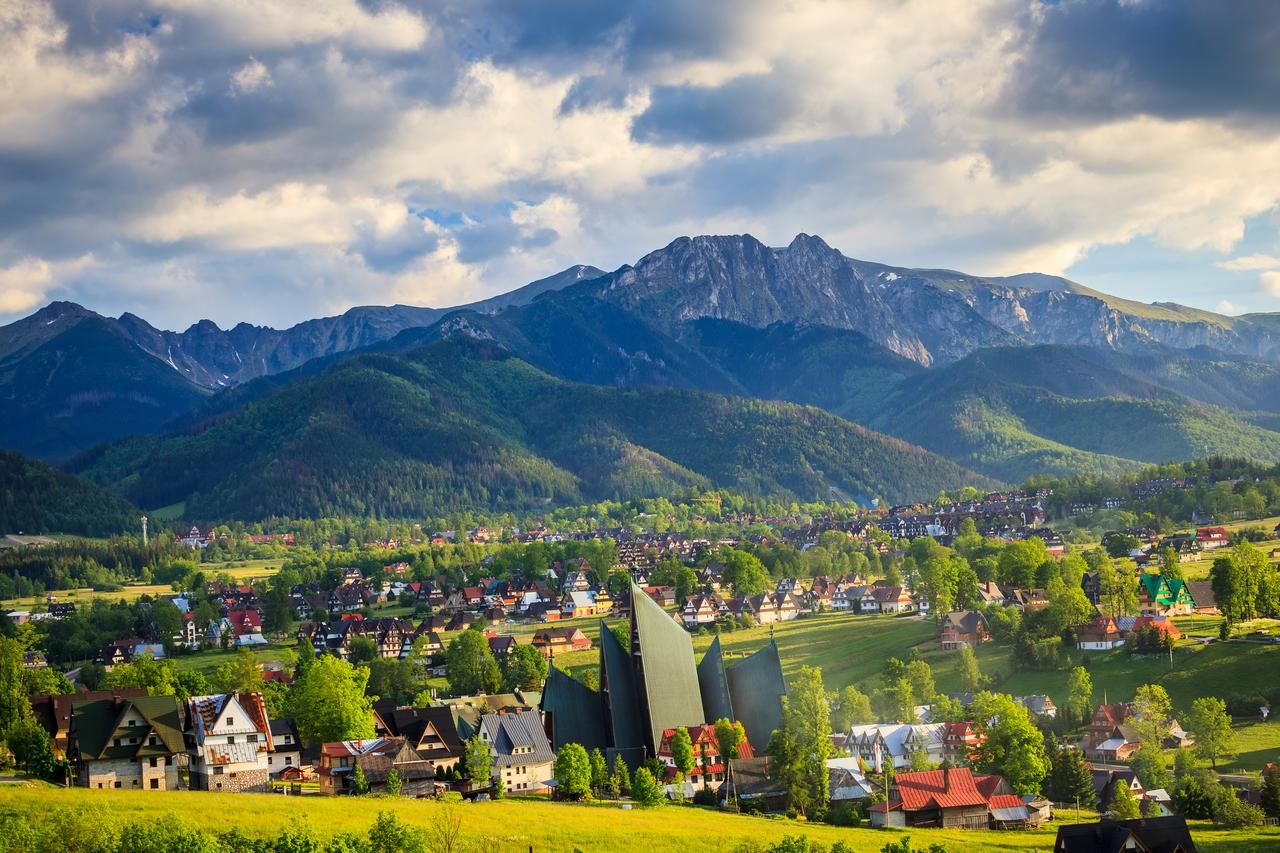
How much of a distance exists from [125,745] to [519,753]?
21.4 meters

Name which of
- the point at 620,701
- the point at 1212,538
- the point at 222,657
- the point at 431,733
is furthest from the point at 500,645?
the point at 1212,538

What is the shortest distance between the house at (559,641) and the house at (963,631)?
36.1m

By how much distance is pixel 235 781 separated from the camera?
66.1 metres

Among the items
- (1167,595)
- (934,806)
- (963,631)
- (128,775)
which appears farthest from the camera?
(1167,595)

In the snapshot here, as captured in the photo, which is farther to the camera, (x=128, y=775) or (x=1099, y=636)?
(x=1099, y=636)

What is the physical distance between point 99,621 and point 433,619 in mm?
35766

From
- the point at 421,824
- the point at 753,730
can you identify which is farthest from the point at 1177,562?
the point at 421,824

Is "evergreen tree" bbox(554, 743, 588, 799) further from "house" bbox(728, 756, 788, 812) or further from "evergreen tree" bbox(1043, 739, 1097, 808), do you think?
"evergreen tree" bbox(1043, 739, 1097, 808)

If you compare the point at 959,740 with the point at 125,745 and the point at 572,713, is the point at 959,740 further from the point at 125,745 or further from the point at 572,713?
the point at 125,745

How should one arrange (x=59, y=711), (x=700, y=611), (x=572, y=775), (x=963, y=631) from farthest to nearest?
(x=700, y=611) → (x=963, y=631) → (x=59, y=711) → (x=572, y=775)

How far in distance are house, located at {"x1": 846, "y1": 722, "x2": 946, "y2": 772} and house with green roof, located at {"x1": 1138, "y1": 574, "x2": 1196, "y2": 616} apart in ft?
142

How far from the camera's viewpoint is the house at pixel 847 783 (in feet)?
241

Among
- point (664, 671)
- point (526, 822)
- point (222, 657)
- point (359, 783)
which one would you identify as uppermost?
point (222, 657)

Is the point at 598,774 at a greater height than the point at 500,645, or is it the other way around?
the point at 500,645
